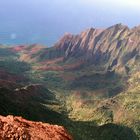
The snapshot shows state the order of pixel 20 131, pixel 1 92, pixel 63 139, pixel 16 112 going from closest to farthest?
pixel 20 131 → pixel 63 139 → pixel 16 112 → pixel 1 92

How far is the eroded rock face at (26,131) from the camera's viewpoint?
157 ft

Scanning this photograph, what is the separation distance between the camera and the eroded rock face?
47.7 metres

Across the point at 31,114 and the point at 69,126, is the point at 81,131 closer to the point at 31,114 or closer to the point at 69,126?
the point at 69,126

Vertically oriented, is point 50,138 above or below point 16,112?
above

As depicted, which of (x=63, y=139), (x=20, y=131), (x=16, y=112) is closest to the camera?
(x=20, y=131)

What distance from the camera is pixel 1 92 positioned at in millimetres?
190625

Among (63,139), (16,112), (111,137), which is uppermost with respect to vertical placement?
(63,139)

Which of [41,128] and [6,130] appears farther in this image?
[41,128]

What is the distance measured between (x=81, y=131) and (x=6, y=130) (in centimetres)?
14711

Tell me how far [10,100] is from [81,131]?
105 ft

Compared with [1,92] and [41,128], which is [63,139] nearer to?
[41,128]

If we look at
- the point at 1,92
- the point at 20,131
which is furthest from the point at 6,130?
the point at 1,92

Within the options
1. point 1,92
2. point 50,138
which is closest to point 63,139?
point 50,138

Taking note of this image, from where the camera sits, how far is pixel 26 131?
48594 millimetres
